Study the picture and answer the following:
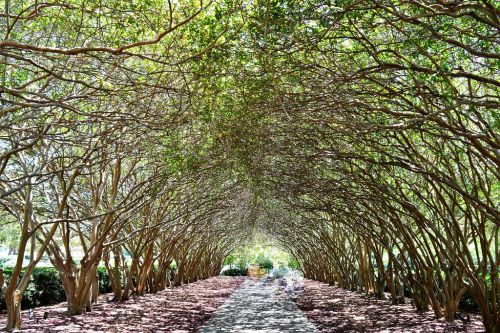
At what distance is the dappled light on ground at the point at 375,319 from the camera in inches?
431

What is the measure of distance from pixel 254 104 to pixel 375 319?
6730mm

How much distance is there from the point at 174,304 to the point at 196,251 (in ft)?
53.2

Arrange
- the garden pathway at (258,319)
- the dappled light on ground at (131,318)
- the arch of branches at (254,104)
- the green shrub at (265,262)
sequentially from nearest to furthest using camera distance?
1. the arch of branches at (254,104)
2. the dappled light on ground at (131,318)
3. the garden pathway at (258,319)
4. the green shrub at (265,262)

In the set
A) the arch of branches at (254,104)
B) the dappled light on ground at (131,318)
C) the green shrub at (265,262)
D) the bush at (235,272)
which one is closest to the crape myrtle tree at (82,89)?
the arch of branches at (254,104)

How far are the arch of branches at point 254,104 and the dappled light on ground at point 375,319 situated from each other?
652 millimetres

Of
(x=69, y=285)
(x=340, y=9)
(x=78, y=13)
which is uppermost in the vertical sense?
(x=78, y=13)

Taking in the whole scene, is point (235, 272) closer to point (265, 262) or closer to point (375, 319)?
point (265, 262)

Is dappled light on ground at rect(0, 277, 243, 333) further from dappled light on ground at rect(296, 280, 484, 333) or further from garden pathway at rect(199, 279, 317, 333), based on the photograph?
dappled light on ground at rect(296, 280, 484, 333)

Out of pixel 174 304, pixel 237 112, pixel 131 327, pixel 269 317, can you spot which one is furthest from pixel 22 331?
pixel 174 304

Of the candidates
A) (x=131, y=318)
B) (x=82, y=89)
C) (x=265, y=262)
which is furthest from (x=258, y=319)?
(x=265, y=262)

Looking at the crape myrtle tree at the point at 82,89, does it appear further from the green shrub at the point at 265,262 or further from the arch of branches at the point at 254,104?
the green shrub at the point at 265,262

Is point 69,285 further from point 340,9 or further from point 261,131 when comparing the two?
point 340,9

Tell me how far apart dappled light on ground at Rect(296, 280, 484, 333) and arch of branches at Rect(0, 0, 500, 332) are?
0.65 meters

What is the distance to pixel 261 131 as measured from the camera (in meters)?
11.9
